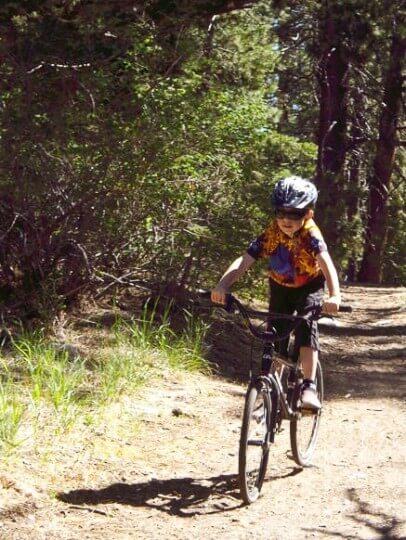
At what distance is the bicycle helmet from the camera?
5.70 meters

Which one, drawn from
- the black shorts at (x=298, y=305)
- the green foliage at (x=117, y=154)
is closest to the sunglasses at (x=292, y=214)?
the black shorts at (x=298, y=305)

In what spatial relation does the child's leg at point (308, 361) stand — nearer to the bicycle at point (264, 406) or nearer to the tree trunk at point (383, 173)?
the bicycle at point (264, 406)

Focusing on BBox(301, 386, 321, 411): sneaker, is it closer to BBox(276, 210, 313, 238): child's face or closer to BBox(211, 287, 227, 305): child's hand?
BBox(211, 287, 227, 305): child's hand

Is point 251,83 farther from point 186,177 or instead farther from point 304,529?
point 304,529

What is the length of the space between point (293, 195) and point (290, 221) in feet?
0.59

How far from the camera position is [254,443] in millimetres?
5551

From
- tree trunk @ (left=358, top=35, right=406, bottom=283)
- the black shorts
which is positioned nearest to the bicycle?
the black shorts

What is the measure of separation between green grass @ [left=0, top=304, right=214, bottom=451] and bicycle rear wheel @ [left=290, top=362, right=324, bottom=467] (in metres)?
1.50

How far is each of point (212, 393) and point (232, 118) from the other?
2856 mm

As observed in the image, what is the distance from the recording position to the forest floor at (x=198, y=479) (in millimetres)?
5238

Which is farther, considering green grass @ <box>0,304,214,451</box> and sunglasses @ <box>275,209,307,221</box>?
green grass @ <box>0,304,214,451</box>

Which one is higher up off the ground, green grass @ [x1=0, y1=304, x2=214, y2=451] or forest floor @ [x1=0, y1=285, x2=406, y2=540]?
green grass @ [x1=0, y1=304, x2=214, y2=451]

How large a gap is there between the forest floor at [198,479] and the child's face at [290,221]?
1704mm

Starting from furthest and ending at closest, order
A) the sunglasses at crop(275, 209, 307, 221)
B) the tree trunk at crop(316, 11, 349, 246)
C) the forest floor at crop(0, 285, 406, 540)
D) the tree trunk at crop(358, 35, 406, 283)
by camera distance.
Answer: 1. the tree trunk at crop(358, 35, 406, 283)
2. the tree trunk at crop(316, 11, 349, 246)
3. the sunglasses at crop(275, 209, 307, 221)
4. the forest floor at crop(0, 285, 406, 540)
